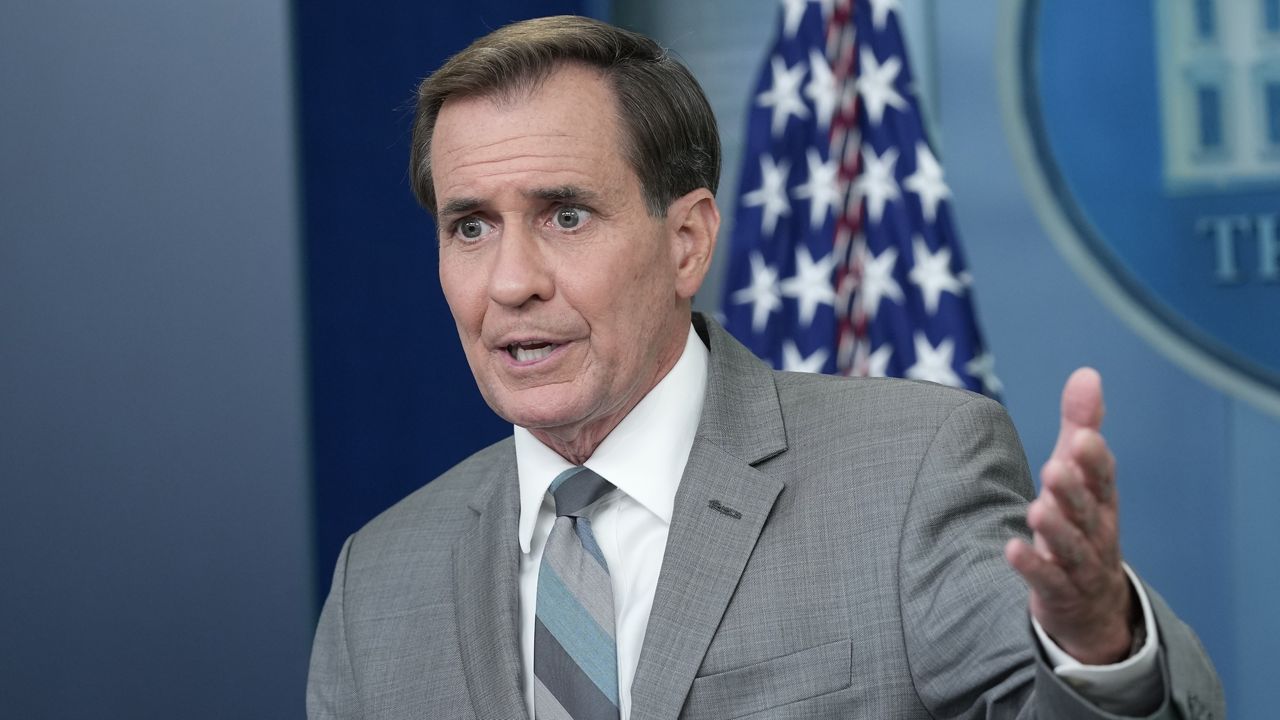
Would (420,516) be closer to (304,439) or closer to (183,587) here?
(304,439)

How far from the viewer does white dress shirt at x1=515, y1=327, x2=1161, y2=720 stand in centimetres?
176

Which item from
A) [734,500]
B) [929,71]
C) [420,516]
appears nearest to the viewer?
[734,500]

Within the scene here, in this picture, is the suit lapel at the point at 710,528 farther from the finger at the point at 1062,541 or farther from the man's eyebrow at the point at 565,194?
the finger at the point at 1062,541

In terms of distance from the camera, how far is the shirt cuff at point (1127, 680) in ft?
3.94

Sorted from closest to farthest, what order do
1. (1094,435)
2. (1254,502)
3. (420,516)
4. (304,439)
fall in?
(1094,435) < (420,516) < (304,439) < (1254,502)

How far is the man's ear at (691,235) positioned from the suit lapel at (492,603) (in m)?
0.38

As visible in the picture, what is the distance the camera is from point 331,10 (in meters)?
3.05

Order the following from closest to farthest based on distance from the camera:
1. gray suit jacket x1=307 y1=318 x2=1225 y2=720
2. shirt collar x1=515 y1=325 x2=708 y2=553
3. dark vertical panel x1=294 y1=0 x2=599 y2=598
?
gray suit jacket x1=307 y1=318 x2=1225 y2=720, shirt collar x1=515 y1=325 x2=708 y2=553, dark vertical panel x1=294 y1=0 x2=599 y2=598

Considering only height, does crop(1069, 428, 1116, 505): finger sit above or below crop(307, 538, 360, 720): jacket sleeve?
above

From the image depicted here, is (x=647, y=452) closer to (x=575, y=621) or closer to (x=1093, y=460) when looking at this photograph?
(x=575, y=621)

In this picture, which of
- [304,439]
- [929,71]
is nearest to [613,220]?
[304,439]

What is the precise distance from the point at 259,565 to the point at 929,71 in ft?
7.49

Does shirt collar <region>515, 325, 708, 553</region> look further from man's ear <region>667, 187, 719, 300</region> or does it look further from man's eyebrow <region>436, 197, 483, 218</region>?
man's eyebrow <region>436, 197, 483, 218</region>

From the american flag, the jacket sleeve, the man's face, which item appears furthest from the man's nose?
the american flag
